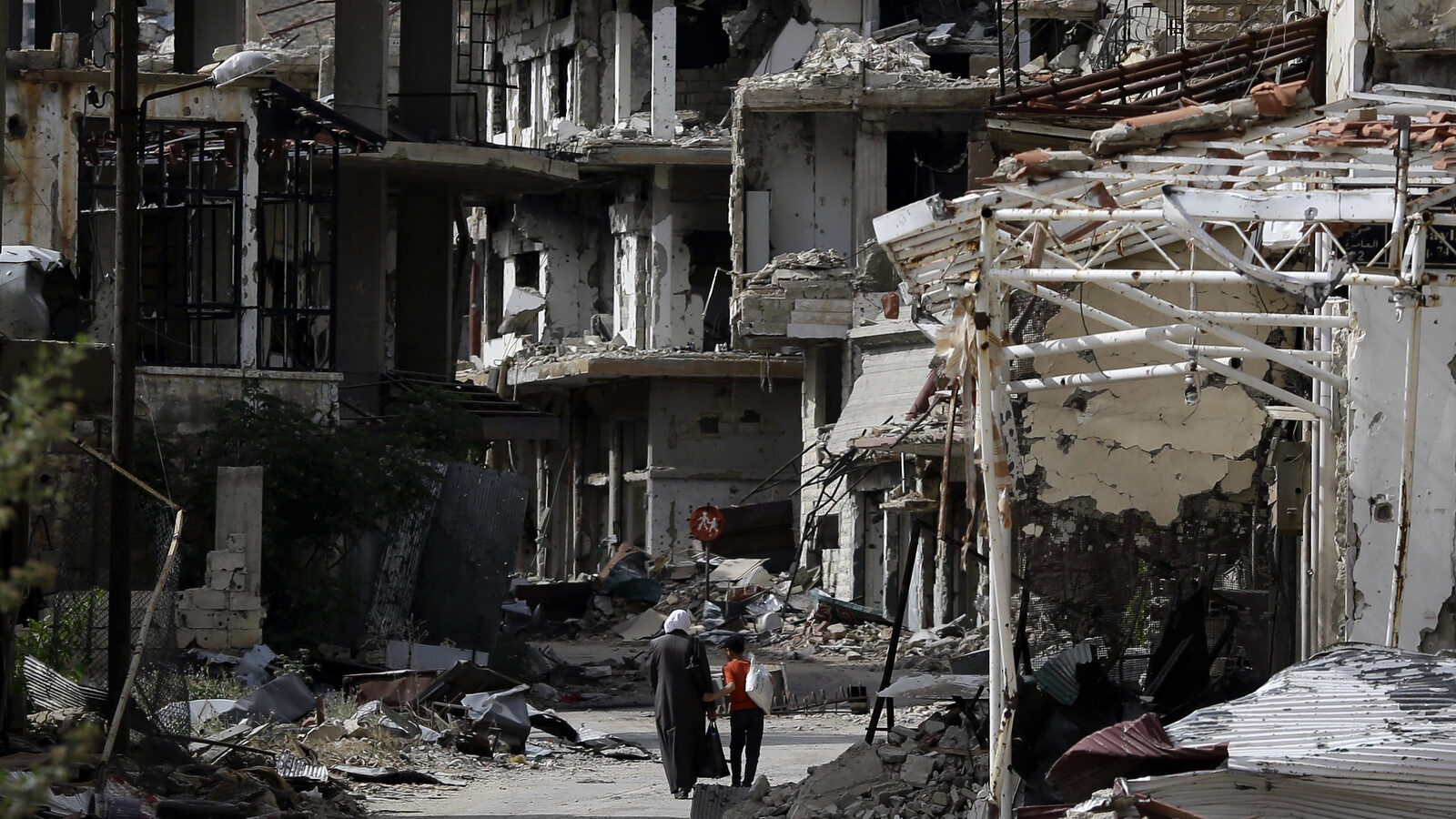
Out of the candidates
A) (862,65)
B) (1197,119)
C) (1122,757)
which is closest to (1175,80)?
(1197,119)

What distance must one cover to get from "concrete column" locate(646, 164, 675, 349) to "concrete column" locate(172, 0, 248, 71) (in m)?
13.1

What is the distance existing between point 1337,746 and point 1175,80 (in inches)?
408

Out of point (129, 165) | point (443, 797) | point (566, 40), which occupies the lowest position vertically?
point (443, 797)

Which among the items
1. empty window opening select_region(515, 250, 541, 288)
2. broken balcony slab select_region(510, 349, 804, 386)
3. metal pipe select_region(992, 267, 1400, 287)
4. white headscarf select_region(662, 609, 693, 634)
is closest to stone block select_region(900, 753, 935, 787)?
white headscarf select_region(662, 609, 693, 634)

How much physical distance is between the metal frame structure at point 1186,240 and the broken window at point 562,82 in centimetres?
3341

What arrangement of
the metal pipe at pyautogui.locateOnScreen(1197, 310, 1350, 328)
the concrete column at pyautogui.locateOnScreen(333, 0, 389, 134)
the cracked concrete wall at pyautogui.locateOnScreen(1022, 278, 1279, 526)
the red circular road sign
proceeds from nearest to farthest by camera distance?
the metal pipe at pyautogui.locateOnScreen(1197, 310, 1350, 328) < the cracked concrete wall at pyautogui.locateOnScreen(1022, 278, 1279, 526) < the concrete column at pyautogui.locateOnScreen(333, 0, 389, 134) < the red circular road sign

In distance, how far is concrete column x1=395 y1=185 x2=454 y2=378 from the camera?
2964cm

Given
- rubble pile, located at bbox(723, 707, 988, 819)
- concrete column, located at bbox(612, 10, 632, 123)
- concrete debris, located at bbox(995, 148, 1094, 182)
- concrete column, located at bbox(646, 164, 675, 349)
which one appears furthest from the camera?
concrete column, located at bbox(612, 10, 632, 123)

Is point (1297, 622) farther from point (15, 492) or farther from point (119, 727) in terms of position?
point (15, 492)

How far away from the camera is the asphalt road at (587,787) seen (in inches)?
489

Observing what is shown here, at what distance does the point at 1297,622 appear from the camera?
532 inches

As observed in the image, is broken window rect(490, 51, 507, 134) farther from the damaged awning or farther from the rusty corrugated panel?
the rusty corrugated panel

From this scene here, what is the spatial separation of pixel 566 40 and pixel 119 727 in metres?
33.7

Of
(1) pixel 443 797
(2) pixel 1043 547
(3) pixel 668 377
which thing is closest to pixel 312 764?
(1) pixel 443 797
